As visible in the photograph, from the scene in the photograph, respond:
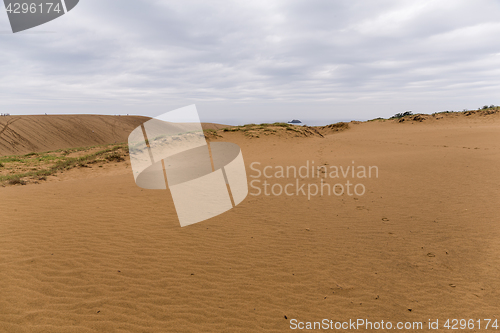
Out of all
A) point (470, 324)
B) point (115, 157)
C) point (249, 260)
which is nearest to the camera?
point (470, 324)

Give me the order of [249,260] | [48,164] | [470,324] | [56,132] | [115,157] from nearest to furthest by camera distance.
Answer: [470,324]
[249,260]
[115,157]
[48,164]
[56,132]

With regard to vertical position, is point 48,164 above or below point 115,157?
below

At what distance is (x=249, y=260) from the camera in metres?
5.02

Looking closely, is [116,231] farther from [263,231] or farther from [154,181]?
[154,181]

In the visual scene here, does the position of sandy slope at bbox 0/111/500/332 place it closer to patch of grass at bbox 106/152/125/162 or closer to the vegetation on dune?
the vegetation on dune

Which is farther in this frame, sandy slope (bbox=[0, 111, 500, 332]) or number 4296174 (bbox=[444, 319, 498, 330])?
sandy slope (bbox=[0, 111, 500, 332])

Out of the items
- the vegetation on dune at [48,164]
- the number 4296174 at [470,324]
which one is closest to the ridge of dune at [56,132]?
the vegetation on dune at [48,164]

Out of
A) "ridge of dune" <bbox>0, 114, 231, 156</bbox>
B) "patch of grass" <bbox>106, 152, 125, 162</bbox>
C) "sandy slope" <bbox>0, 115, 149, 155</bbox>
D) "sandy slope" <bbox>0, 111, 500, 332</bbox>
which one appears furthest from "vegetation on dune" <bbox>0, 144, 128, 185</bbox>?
"sandy slope" <bbox>0, 115, 149, 155</bbox>

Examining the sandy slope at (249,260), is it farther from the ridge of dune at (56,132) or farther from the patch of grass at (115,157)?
the ridge of dune at (56,132)

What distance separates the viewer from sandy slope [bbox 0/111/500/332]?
359cm

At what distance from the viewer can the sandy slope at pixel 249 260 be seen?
11.8ft

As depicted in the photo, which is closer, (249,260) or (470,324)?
(470,324)

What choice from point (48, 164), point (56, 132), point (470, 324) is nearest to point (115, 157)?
point (48, 164)

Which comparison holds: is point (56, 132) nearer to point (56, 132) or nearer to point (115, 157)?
point (56, 132)
